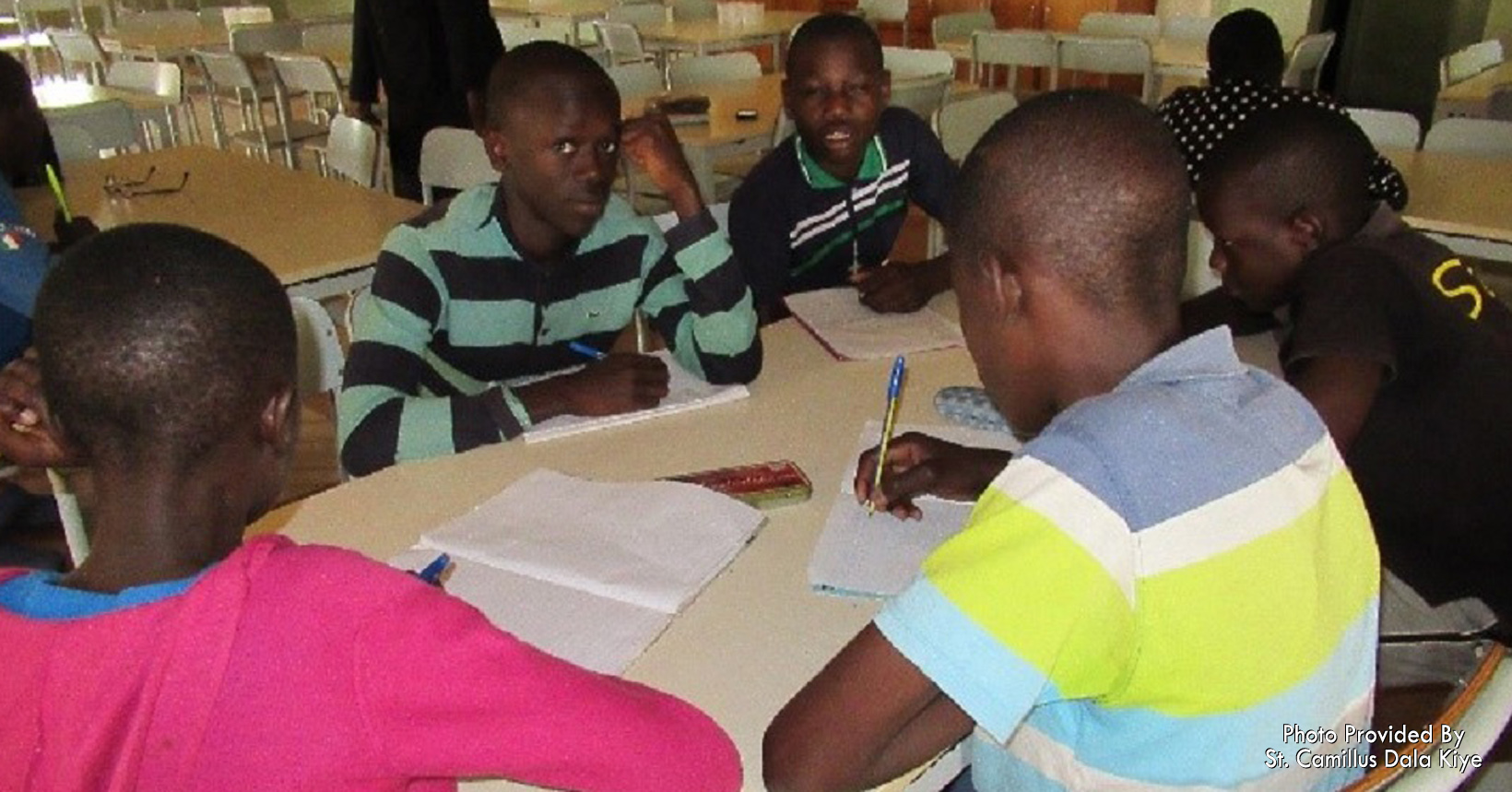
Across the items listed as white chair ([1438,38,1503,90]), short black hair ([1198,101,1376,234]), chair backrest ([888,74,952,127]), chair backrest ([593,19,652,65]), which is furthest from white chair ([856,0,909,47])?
short black hair ([1198,101,1376,234])

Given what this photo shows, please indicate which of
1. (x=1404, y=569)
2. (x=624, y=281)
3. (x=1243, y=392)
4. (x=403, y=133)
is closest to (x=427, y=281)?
(x=624, y=281)

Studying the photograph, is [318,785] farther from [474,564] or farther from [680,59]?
[680,59]

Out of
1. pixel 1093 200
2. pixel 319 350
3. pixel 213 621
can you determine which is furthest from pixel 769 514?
pixel 319 350

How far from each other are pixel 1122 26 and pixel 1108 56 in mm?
697

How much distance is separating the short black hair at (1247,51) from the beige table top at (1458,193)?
1.64 ft

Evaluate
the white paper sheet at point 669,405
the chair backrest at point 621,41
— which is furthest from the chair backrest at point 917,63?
the white paper sheet at point 669,405

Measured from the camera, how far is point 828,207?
248 cm

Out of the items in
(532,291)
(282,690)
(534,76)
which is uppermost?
(534,76)

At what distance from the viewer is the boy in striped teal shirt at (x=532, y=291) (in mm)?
1675

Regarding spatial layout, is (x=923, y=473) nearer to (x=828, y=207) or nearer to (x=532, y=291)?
(x=532, y=291)

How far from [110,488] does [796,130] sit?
1.84 metres

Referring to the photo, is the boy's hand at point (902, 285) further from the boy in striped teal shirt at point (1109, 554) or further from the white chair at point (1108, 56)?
the white chair at point (1108, 56)

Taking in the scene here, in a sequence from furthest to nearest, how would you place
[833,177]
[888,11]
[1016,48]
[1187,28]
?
[888,11] < [1187,28] < [1016,48] < [833,177]

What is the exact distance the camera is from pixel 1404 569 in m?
1.71
